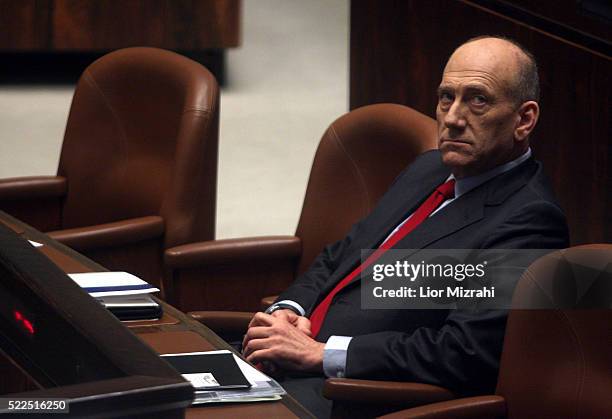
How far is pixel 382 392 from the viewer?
2.08 meters

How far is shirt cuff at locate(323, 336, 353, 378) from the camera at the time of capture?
2.26 meters

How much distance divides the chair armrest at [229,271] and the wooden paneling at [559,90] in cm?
66

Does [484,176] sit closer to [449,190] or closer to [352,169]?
[449,190]

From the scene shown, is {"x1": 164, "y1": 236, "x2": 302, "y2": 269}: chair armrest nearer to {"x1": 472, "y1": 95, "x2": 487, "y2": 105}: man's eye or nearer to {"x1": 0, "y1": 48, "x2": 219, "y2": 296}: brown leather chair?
{"x1": 0, "y1": 48, "x2": 219, "y2": 296}: brown leather chair

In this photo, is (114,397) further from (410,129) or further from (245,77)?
(245,77)

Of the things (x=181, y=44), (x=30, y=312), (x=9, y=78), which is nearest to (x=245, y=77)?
(x=181, y=44)

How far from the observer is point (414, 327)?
2.32m

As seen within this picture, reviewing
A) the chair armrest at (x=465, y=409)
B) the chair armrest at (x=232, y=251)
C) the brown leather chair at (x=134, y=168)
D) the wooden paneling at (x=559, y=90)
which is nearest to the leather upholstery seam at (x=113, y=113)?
the brown leather chair at (x=134, y=168)

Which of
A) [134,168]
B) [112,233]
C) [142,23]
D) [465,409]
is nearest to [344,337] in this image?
[465,409]

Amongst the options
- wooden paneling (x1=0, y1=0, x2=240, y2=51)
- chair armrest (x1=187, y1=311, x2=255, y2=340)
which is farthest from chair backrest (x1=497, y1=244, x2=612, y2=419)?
wooden paneling (x1=0, y1=0, x2=240, y2=51)

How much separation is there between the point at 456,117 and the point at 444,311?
41cm

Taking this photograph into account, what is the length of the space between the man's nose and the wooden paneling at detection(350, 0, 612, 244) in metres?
0.48

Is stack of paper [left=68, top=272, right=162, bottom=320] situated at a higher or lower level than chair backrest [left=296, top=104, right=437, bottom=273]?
lower

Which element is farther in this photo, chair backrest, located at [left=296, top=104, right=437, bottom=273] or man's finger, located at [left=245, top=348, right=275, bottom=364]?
chair backrest, located at [left=296, top=104, right=437, bottom=273]
